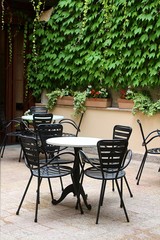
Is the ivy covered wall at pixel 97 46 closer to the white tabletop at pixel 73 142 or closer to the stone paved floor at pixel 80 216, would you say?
the stone paved floor at pixel 80 216

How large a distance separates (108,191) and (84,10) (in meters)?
4.29

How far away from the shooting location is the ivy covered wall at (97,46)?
24.3 ft

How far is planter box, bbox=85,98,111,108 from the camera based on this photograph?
27.5 feet

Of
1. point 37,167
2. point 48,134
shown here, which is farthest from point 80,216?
point 48,134

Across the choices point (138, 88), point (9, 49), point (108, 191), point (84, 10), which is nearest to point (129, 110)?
point (138, 88)

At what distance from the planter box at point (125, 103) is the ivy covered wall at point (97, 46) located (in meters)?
0.31

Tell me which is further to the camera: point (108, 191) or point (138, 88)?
point (138, 88)

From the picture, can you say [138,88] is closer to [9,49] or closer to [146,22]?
[146,22]

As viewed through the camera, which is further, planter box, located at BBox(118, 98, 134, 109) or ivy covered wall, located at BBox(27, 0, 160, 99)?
planter box, located at BBox(118, 98, 134, 109)

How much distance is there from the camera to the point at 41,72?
9.51 meters

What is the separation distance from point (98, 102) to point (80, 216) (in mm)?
4281

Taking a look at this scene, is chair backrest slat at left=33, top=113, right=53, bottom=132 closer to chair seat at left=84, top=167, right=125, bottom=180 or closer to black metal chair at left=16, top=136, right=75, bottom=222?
black metal chair at left=16, top=136, right=75, bottom=222

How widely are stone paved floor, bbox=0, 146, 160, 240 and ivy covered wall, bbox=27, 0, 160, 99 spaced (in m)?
2.57

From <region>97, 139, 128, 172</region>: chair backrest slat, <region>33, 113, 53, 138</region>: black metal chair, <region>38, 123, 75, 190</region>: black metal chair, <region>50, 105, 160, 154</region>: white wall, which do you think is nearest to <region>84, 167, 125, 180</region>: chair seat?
<region>97, 139, 128, 172</region>: chair backrest slat
